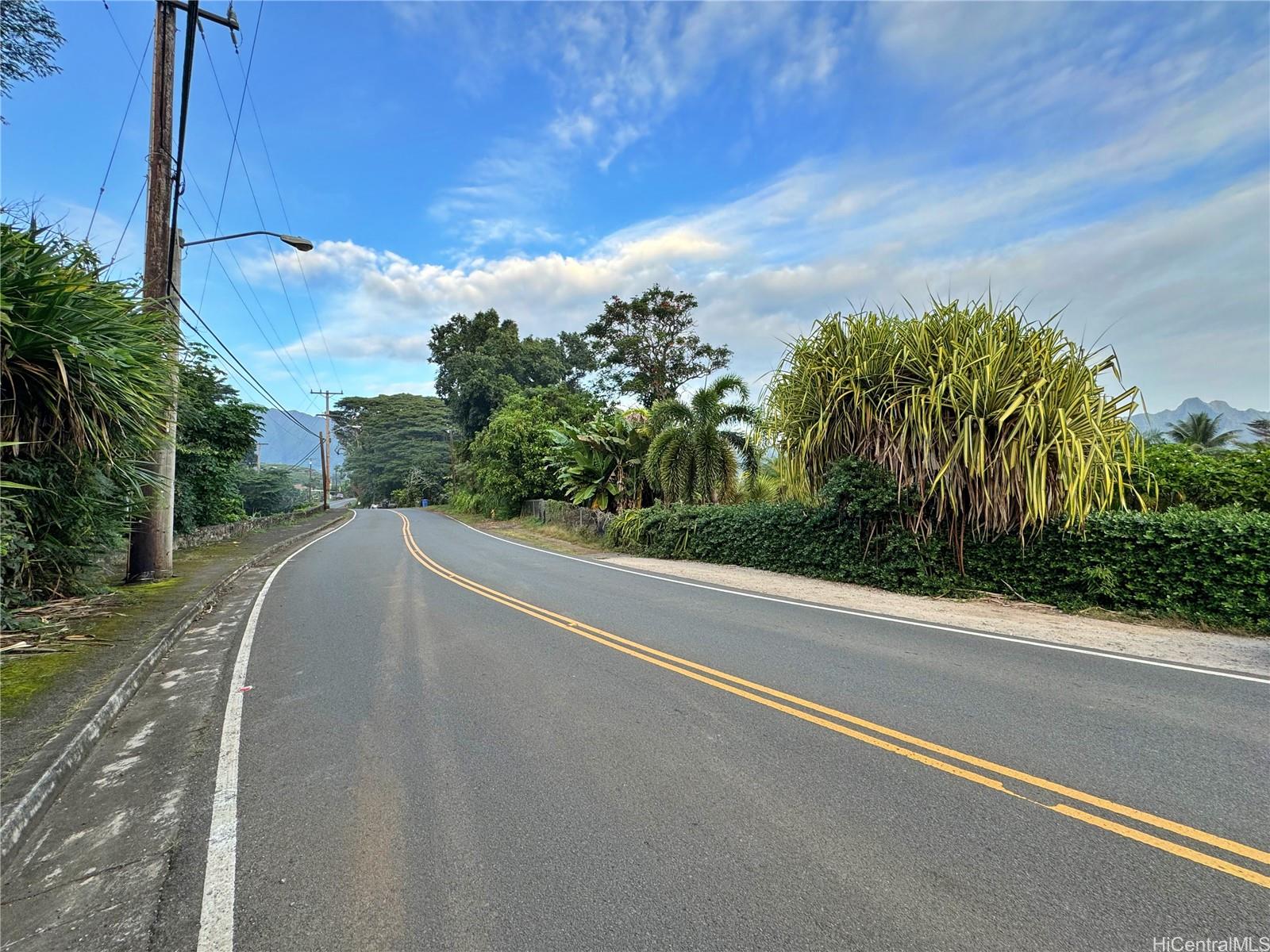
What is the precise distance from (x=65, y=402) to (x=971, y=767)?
9219mm

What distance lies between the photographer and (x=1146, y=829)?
2.95 metres

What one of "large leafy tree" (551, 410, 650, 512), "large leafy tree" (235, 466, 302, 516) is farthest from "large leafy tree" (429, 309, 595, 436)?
"large leafy tree" (551, 410, 650, 512)

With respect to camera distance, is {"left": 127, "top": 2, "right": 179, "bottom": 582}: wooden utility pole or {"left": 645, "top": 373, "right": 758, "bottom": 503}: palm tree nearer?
{"left": 127, "top": 2, "right": 179, "bottom": 582}: wooden utility pole

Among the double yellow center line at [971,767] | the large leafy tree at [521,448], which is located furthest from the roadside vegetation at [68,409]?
the large leafy tree at [521,448]

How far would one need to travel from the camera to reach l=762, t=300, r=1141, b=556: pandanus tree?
893 centimetres

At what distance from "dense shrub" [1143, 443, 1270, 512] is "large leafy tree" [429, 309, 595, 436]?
34011mm

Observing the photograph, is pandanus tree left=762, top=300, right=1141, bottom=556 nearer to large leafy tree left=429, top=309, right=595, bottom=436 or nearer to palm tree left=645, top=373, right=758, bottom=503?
palm tree left=645, top=373, right=758, bottom=503

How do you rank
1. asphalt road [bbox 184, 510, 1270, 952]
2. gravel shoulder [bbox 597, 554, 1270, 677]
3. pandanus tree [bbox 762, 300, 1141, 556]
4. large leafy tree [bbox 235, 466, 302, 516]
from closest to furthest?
asphalt road [bbox 184, 510, 1270, 952] < gravel shoulder [bbox 597, 554, 1270, 677] < pandanus tree [bbox 762, 300, 1141, 556] < large leafy tree [bbox 235, 466, 302, 516]

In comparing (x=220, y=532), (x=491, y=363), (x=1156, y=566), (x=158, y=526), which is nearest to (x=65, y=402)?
(x=158, y=526)

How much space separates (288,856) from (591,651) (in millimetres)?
3552

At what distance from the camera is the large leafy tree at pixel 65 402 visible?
20.5ft

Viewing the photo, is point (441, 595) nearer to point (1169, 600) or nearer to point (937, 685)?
point (937, 685)

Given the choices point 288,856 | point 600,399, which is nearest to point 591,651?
point 288,856

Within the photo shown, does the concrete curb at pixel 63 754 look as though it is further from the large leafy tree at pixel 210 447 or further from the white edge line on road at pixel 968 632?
the large leafy tree at pixel 210 447
